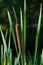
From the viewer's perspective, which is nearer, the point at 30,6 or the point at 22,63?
the point at 22,63

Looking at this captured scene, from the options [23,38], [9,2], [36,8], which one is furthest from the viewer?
[36,8]

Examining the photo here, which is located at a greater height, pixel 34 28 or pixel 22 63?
pixel 22 63

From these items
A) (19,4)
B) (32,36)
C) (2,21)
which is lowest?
(32,36)

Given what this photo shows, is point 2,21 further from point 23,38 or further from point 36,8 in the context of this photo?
point 23,38

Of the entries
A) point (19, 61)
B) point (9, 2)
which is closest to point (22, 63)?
point (19, 61)

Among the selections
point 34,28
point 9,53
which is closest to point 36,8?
point 34,28

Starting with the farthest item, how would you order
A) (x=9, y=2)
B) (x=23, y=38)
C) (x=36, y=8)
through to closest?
(x=36, y=8) < (x=9, y=2) < (x=23, y=38)

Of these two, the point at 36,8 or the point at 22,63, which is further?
the point at 36,8

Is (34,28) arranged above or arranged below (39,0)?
below

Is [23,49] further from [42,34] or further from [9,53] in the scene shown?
[42,34]
